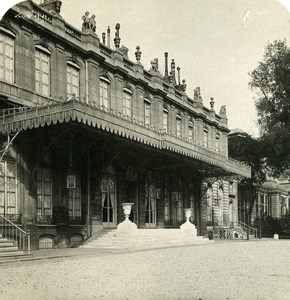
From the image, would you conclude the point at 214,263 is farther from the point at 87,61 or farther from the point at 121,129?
the point at 87,61

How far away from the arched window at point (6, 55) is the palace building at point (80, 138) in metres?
0.04

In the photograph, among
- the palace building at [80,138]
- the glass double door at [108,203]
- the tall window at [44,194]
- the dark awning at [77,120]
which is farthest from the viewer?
the glass double door at [108,203]

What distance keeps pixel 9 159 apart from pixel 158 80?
13085 mm

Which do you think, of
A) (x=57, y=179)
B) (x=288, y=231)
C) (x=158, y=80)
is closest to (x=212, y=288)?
(x=57, y=179)

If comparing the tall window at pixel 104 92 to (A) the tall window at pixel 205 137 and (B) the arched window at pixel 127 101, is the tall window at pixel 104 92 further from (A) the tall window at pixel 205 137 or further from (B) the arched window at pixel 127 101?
(A) the tall window at pixel 205 137

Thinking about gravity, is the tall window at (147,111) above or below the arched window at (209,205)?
above

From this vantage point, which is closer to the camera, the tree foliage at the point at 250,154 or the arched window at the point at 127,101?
the arched window at the point at 127,101

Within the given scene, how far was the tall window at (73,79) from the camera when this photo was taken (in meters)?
20.8

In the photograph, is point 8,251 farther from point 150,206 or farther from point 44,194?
point 150,206

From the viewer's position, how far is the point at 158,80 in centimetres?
2809

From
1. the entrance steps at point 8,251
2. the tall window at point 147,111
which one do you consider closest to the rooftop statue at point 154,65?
the tall window at point 147,111

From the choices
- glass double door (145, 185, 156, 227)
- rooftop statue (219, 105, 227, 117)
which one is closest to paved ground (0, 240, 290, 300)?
glass double door (145, 185, 156, 227)

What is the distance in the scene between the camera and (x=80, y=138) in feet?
63.4

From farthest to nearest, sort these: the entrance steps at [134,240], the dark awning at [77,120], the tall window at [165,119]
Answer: the tall window at [165,119] → the entrance steps at [134,240] → the dark awning at [77,120]
